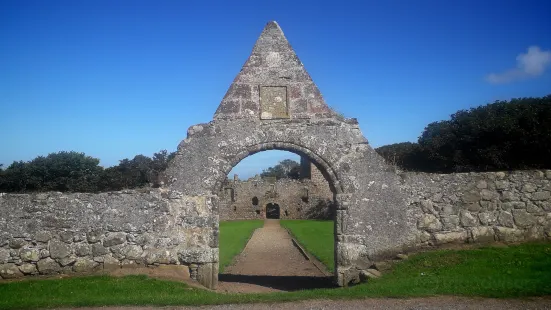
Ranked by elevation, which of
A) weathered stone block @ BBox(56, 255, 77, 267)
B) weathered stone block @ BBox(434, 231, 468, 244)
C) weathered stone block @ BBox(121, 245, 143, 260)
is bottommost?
weathered stone block @ BBox(56, 255, 77, 267)

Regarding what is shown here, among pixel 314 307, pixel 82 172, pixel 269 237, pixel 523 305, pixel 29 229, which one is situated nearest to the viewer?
pixel 523 305

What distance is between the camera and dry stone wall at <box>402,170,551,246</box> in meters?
11.0

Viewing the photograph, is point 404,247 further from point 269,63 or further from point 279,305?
point 269,63

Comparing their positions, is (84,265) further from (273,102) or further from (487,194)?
(487,194)

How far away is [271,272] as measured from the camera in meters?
14.3

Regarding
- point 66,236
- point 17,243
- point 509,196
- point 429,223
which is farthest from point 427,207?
point 17,243

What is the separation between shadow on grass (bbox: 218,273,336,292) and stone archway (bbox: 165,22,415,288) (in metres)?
1.32

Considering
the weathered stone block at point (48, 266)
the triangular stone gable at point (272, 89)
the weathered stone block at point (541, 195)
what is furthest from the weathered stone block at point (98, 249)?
the weathered stone block at point (541, 195)

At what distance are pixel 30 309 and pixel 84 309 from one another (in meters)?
0.92

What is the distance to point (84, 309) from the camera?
7859mm

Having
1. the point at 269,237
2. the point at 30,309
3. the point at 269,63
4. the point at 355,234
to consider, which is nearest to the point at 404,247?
the point at 355,234

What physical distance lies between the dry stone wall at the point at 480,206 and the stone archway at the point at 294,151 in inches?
19.7

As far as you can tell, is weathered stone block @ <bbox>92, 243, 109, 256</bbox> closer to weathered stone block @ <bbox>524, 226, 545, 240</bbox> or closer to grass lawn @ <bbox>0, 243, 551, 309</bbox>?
grass lawn @ <bbox>0, 243, 551, 309</bbox>

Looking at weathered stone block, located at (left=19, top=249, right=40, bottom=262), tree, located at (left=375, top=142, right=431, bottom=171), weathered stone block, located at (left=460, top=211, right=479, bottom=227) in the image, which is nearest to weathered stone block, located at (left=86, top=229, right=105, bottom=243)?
weathered stone block, located at (left=19, top=249, right=40, bottom=262)
